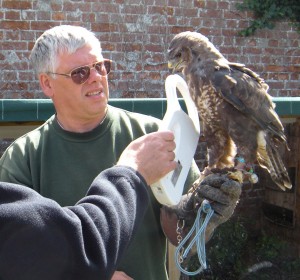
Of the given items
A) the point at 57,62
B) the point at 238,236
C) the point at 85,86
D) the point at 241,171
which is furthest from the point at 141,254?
the point at 238,236

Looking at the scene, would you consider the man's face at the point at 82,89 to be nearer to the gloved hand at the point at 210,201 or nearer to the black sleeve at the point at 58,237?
the gloved hand at the point at 210,201

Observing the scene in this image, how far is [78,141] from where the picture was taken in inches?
91.1

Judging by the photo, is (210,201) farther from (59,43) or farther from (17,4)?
(17,4)

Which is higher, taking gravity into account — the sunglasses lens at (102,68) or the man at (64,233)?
the sunglasses lens at (102,68)

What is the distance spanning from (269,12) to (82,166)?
4343 mm

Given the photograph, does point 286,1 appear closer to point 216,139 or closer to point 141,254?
point 216,139

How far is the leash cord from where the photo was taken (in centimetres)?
189

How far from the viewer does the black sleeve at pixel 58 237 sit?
125 centimetres

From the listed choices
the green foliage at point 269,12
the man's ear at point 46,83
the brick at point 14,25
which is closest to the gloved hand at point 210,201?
the man's ear at point 46,83

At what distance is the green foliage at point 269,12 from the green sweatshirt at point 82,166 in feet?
12.7

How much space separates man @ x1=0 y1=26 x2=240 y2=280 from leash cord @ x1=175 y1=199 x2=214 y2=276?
264mm

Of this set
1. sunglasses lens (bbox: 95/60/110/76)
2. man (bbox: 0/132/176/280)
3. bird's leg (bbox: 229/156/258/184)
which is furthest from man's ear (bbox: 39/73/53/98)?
man (bbox: 0/132/176/280)

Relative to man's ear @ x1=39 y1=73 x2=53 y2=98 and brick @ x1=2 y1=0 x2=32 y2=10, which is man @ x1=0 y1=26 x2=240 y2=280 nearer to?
man's ear @ x1=39 y1=73 x2=53 y2=98

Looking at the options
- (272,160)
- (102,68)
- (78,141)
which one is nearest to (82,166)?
(78,141)
